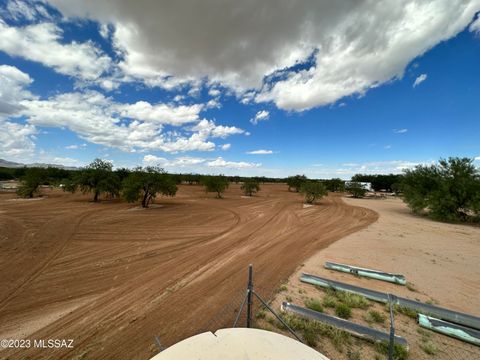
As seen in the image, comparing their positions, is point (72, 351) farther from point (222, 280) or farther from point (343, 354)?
point (343, 354)

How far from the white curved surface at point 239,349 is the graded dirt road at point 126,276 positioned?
99.7 inches

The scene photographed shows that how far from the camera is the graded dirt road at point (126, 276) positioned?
14.9 ft

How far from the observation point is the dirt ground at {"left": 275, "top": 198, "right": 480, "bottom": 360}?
4340mm

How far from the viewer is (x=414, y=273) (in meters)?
7.95

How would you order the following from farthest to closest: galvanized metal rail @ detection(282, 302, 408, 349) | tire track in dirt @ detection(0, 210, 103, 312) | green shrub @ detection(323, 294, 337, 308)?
tire track in dirt @ detection(0, 210, 103, 312) < green shrub @ detection(323, 294, 337, 308) < galvanized metal rail @ detection(282, 302, 408, 349)

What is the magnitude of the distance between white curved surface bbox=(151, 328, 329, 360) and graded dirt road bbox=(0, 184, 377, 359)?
2531 mm

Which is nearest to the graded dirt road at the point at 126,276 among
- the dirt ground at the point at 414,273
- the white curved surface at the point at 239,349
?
the dirt ground at the point at 414,273

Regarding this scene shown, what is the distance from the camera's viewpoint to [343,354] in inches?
156

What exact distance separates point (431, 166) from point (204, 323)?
3011 centimetres

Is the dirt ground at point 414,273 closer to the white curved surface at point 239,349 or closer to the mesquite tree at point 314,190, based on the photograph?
the white curved surface at point 239,349

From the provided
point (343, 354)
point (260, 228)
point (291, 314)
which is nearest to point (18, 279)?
point (291, 314)

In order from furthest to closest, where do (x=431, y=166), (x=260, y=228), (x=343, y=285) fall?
(x=431, y=166)
(x=260, y=228)
(x=343, y=285)

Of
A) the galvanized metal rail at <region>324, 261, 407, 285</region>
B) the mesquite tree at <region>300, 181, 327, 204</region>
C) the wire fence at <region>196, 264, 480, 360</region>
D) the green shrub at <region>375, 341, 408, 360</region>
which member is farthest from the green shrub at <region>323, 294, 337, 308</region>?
the mesquite tree at <region>300, 181, 327, 204</region>

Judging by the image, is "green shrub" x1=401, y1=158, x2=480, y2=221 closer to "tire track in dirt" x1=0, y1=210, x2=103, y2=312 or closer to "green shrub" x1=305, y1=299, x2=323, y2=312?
"green shrub" x1=305, y1=299, x2=323, y2=312
